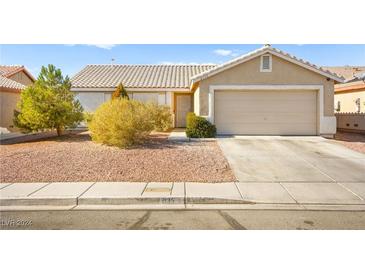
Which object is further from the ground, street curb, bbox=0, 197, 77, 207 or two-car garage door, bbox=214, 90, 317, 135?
two-car garage door, bbox=214, 90, 317, 135

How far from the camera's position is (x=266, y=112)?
1466cm

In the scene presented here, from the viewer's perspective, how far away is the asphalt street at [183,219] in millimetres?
4742

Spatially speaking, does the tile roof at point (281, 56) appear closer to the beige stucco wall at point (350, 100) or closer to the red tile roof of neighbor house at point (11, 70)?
the beige stucco wall at point (350, 100)

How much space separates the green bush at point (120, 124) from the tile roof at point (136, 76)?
8171 millimetres

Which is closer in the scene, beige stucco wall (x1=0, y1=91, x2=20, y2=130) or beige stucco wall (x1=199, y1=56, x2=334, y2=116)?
beige stucco wall (x1=199, y1=56, x2=334, y2=116)

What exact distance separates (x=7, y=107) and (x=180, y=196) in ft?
56.9

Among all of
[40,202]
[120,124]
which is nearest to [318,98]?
[120,124]

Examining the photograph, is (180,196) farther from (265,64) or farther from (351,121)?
(351,121)

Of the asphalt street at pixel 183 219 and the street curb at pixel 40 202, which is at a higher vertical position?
the street curb at pixel 40 202

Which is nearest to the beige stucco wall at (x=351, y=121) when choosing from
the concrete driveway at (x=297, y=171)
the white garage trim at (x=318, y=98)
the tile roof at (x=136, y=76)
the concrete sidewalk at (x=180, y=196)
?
the white garage trim at (x=318, y=98)

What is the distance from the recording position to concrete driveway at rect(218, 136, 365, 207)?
617 cm

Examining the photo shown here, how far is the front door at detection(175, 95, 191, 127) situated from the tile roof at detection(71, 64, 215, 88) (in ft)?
3.21

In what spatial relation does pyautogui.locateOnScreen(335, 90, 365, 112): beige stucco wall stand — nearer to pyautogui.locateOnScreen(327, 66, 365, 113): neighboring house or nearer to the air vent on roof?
pyautogui.locateOnScreen(327, 66, 365, 113): neighboring house

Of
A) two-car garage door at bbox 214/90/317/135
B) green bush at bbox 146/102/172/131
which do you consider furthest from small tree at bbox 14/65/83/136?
two-car garage door at bbox 214/90/317/135
